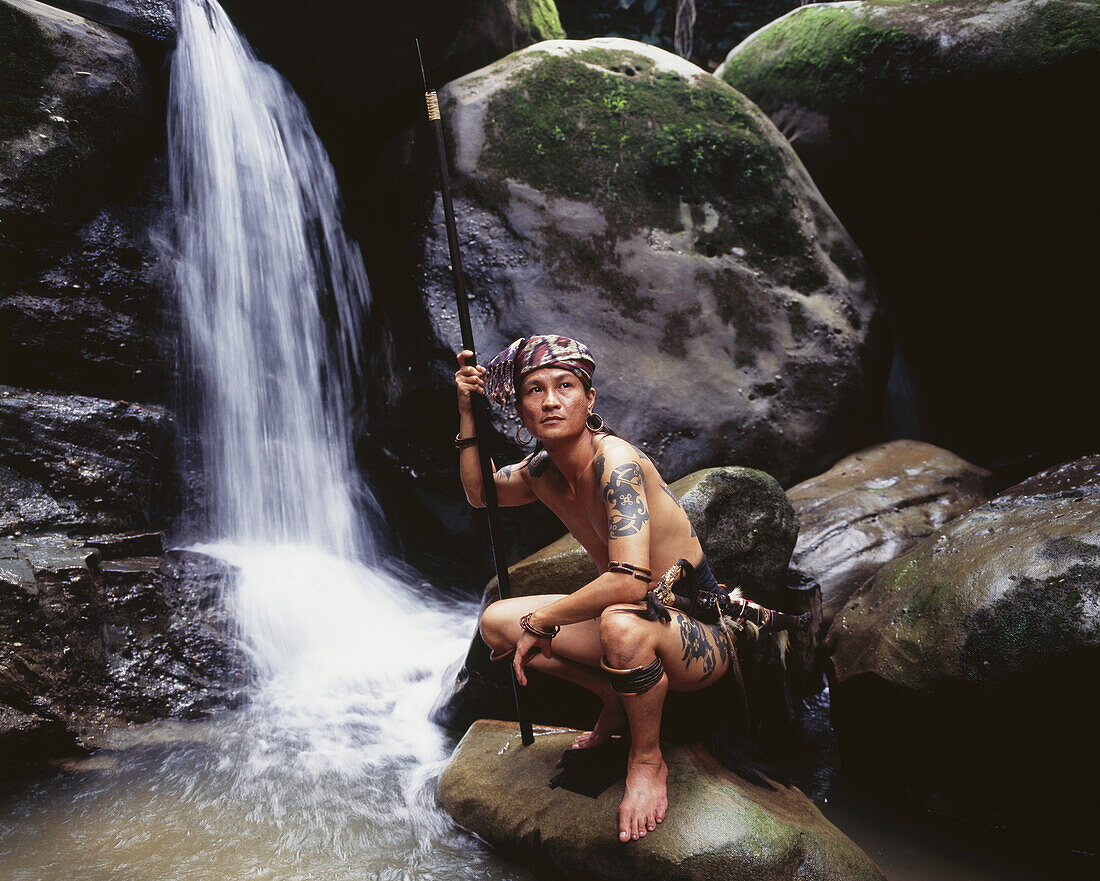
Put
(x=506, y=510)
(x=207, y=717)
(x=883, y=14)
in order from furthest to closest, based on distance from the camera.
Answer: (x=883, y=14) < (x=506, y=510) < (x=207, y=717)

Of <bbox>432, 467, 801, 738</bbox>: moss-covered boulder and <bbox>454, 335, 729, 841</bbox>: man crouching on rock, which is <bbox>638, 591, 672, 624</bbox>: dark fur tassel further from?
<bbox>432, 467, 801, 738</bbox>: moss-covered boulder

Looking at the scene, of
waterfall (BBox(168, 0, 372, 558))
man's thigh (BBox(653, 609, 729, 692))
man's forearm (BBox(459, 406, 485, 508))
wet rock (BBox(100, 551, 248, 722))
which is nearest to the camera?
man's thigh (BBox(653, 609, 729, 692))

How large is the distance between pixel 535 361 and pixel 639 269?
3.65 m

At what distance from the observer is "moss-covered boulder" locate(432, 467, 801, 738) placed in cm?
373

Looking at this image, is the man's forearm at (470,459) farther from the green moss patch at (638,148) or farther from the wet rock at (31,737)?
the green moss patch at (638,148)

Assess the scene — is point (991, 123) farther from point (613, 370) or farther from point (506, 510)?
point (506, 510)

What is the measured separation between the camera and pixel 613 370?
5676 mm

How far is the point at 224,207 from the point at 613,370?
3.72m

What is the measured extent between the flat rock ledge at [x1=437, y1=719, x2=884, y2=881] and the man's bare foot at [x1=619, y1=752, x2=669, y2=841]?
42mm

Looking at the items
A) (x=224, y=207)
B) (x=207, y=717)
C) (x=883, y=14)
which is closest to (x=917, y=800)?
(x=207, y=717)

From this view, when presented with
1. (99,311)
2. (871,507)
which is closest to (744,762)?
(871,507)

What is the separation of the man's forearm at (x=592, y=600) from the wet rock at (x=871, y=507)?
2623mm

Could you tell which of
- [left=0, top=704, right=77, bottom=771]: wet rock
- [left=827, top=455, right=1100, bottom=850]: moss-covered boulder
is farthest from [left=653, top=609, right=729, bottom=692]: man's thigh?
[left=0, top=704, right=77, bottom=771]: wet rock

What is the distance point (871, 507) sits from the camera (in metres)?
5.34
